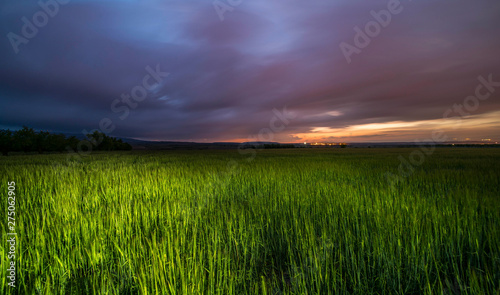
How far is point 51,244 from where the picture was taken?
2428mm

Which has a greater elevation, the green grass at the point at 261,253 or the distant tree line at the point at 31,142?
the distant tree line at the point at 31,142

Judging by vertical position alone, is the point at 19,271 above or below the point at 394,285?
above

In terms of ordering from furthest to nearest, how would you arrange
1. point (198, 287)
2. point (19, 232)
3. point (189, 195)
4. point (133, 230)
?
point (189, 195) < point (133, 230) < point (19, 232) < point (198, 287)

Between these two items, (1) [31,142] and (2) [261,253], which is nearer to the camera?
(2) [261,253]

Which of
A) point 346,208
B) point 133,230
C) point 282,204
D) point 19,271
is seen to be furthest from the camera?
point 282,204

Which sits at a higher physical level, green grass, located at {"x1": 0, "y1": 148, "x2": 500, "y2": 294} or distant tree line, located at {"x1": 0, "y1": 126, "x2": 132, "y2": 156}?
distant tree line, located at {"x1": 0, "y1": 126, "x2": 132, "y2": 156}

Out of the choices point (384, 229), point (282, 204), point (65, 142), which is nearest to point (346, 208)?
point (384, 229)

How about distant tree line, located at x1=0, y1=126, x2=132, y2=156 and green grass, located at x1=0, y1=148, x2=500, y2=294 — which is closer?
green grass, located at x1=0, y1=148, x2=500, y2=294

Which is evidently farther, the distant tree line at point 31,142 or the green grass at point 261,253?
the distant tree line at point 31,142

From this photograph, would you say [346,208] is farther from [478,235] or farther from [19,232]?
[19,232]

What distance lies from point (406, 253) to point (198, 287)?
84.6 inches

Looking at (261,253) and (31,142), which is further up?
(31,142)

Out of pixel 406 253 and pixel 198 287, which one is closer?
pixel 198 287

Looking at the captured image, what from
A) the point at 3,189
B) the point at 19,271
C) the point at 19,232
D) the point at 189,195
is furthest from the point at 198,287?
the point at 3,189
